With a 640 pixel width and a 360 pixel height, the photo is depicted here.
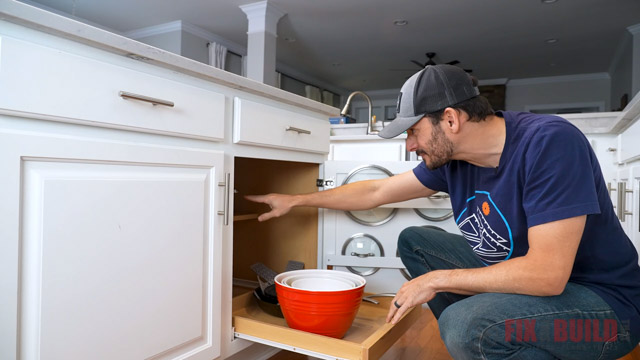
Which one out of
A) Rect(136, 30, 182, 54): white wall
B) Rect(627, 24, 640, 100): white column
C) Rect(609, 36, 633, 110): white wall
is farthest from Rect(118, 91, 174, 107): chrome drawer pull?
Rect(609, 36, 633, 110): white wall

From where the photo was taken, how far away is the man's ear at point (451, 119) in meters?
1.08

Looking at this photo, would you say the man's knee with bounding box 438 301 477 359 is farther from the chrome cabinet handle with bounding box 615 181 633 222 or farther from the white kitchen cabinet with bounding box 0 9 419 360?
the chrome cabinet handle with bounding box 615 181 633 222

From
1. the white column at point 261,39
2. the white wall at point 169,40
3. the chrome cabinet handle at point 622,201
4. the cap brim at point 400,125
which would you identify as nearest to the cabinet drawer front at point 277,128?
the cap brim at point 400,125

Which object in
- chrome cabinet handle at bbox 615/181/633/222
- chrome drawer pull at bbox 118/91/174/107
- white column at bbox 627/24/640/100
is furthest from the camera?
white column at bbox 627/24/640/100

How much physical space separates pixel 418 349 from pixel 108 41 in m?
1.47

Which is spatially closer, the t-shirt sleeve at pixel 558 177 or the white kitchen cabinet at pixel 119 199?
the white kitchen cabinet at pixel 119 199

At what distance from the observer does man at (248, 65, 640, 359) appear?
92cm

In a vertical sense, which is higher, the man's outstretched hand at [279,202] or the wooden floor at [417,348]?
the man's outstretched hand at [279,202]

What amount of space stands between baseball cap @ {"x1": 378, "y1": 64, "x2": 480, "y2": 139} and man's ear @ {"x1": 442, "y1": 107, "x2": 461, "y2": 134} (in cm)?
2

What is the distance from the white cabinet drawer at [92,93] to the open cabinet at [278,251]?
0.44 m

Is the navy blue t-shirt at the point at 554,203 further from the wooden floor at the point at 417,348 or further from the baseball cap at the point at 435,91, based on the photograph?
the wooden floor at the point at 417,348

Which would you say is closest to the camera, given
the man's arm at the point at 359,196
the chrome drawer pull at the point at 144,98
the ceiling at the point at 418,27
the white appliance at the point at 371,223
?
the chrome drawer pull at the point at 144,98

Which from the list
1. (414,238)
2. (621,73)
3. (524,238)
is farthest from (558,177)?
(621,73)

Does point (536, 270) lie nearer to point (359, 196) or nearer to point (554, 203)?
point (554, 203)
